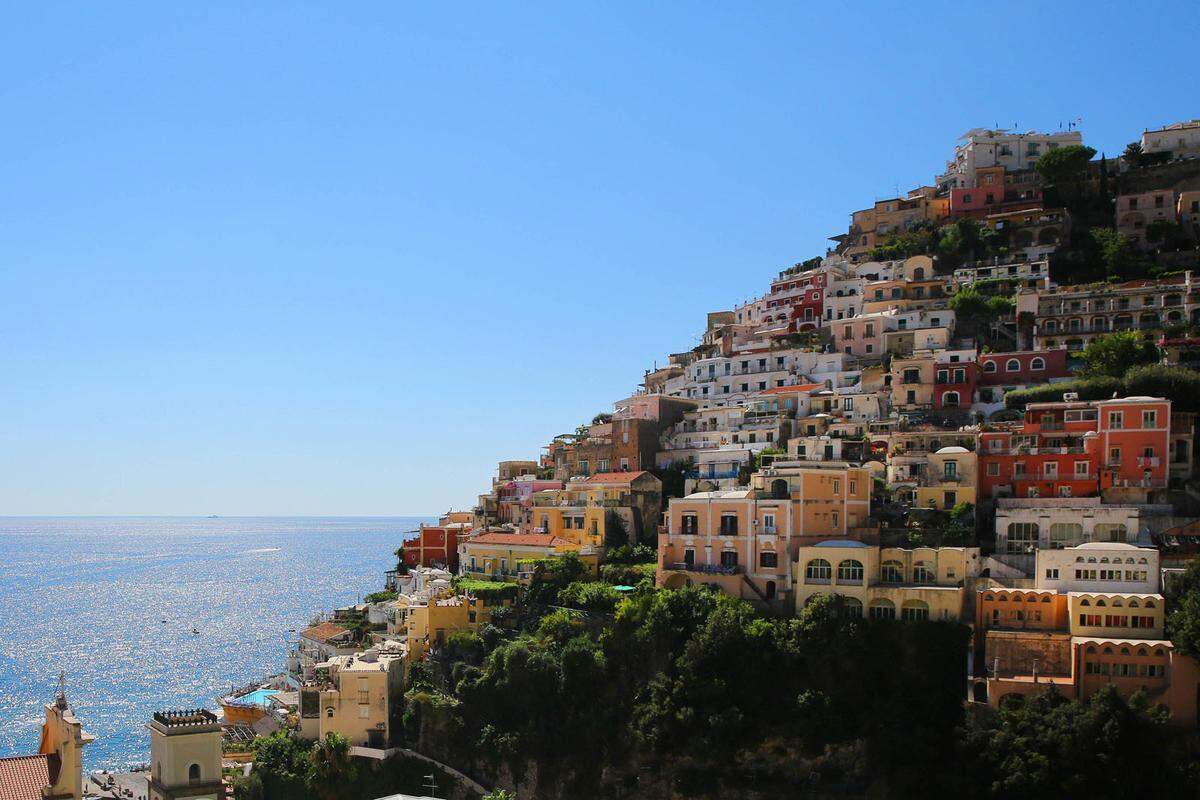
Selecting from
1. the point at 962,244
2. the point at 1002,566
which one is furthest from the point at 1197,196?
the point at 1002,566

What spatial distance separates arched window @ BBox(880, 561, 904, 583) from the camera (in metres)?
46.9

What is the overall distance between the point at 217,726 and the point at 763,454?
110 ft

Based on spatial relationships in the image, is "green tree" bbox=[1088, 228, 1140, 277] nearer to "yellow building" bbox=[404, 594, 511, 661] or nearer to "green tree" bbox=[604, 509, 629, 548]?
"green tree" bbox=[604, 509, 629, 548]

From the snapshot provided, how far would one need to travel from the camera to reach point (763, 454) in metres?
60.8

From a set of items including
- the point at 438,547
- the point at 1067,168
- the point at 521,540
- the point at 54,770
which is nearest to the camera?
the point at 54,770

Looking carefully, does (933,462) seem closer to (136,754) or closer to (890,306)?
(890,306)

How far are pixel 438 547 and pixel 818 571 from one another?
3372 cm

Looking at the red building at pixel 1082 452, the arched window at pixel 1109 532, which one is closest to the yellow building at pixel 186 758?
the red building at pixel 1082 452

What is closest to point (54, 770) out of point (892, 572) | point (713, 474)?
point (892, 572)

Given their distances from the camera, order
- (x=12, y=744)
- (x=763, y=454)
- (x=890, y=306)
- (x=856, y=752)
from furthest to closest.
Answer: (x=890, y=306), (x=12, y=744), (x=763, y=454), (x=856, y=752)

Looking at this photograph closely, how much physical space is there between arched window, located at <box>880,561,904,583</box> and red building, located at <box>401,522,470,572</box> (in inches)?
1287

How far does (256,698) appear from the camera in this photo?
67.7 metres

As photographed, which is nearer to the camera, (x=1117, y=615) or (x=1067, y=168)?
(x=1117, y=615)

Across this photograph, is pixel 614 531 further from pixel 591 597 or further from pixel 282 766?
pixel 282 766
